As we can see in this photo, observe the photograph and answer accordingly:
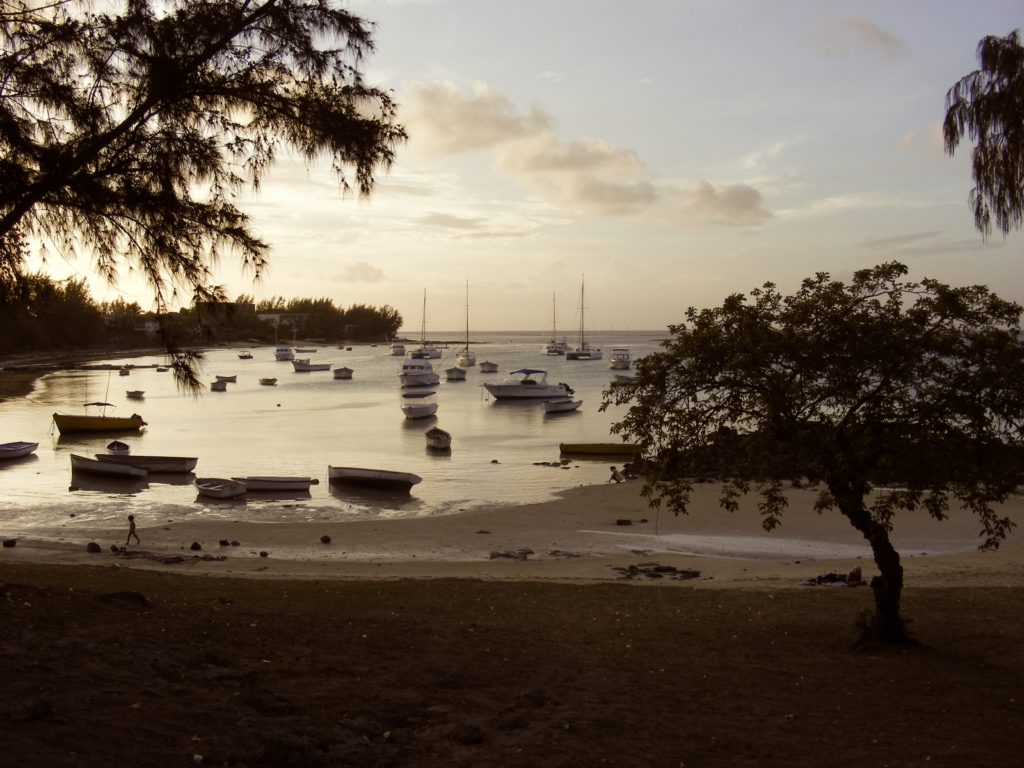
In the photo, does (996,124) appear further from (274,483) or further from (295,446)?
(295,446)

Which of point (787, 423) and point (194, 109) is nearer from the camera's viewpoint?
point (194, 109)

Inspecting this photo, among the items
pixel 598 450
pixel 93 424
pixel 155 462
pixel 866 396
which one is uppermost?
pixel 866 396

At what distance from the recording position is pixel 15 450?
39.1 metres

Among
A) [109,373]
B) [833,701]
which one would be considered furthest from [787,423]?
[109,373]

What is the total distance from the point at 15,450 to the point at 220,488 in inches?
595

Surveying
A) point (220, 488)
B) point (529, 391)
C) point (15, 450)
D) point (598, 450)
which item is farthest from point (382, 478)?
point (529, 391)

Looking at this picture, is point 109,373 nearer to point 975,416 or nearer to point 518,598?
point 518,598

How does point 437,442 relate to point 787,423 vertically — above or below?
below

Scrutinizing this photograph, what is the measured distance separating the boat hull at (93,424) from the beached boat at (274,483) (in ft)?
73.9

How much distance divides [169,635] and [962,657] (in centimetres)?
876

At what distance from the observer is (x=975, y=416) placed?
930 centimetres

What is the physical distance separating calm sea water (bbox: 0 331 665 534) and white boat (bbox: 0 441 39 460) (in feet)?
1.31

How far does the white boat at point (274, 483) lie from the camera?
1235 inches

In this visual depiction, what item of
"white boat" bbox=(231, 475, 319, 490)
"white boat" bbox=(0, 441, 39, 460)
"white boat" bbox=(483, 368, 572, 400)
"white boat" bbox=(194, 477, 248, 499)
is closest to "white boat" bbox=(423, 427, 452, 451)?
"white boat" bbox=(231, 475, 319, 490)
